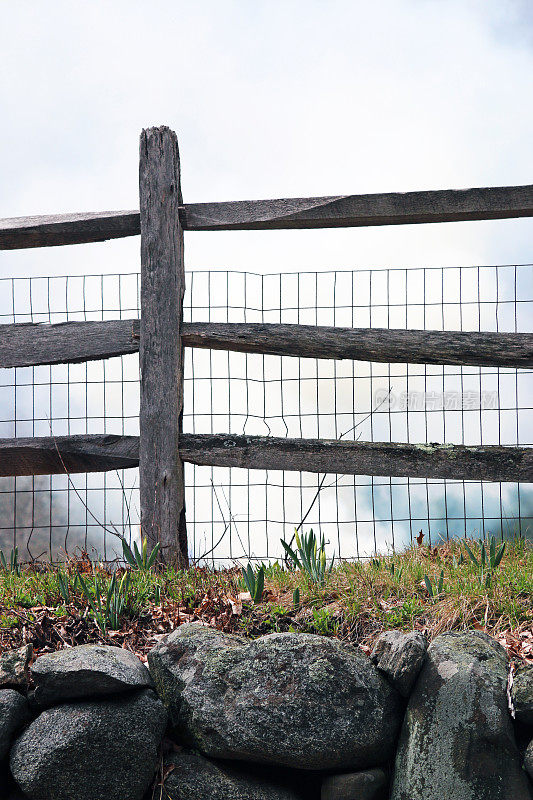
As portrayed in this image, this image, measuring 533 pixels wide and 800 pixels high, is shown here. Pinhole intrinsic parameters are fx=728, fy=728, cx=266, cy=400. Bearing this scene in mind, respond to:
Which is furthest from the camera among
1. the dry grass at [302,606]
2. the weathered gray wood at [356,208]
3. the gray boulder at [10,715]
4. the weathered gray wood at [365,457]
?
the weathered gray wood at [356,208]

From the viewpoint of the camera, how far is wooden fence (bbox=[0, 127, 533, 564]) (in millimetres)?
4699

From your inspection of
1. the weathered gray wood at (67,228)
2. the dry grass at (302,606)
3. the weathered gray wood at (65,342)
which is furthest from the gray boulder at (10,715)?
the weathered gray wood at (67,228)

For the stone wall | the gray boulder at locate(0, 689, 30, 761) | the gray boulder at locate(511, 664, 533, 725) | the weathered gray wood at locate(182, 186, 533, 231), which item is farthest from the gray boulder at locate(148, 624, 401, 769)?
the weathered gray wood at locate(182, 186, 533, 231)

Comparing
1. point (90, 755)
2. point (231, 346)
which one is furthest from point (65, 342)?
point (90, 755)

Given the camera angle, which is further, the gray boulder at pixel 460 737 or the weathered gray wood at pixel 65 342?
the weathered gray wood at pixel 65 342

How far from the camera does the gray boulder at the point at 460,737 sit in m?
3.09

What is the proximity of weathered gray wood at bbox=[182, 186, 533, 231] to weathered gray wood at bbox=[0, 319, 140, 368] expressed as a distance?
0.87 meters

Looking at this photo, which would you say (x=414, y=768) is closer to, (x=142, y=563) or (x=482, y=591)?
(x=482, y=591)

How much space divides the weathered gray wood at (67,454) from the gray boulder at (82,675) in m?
1.77

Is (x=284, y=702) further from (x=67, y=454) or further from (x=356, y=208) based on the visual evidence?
(x=356, y=208)

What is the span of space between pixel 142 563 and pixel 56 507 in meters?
1.74

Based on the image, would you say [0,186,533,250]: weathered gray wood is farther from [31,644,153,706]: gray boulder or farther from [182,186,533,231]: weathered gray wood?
[31,644,153,706]: gray boulder

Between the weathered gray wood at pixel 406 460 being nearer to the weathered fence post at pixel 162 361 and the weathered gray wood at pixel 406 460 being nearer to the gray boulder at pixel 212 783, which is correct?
the weathered fence post at pixel 162 361

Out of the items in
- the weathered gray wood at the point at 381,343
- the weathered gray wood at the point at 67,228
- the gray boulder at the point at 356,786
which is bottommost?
the gray boulder at the point at 356,786
